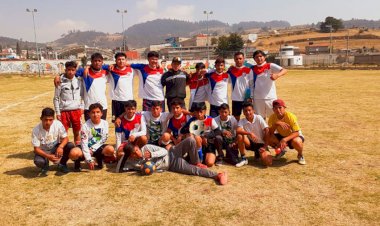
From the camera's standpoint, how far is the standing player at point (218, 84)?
8.12 m

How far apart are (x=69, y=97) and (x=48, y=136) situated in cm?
145

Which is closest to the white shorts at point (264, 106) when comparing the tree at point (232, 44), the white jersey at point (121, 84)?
the white jersey at point (121, 84)

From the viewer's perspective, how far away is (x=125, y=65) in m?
8.15

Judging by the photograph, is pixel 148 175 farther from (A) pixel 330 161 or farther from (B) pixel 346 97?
(B) pixel 346 97

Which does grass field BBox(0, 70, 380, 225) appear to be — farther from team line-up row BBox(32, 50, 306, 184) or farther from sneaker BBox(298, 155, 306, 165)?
team line-up row BBox(32, 50, 306, 184)

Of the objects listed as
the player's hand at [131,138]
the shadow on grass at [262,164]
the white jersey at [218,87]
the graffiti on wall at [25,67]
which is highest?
the graffiti on wall at [25,67]

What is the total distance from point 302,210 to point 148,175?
117 inches

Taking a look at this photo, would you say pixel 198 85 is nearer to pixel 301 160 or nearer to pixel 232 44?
pixel 301 160

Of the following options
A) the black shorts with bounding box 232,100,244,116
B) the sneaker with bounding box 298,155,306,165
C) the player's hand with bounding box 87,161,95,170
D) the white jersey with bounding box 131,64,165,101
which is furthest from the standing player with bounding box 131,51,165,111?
the sneaker with bounding box 298,155,306,165

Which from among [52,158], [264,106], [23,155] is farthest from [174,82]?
[23,155]

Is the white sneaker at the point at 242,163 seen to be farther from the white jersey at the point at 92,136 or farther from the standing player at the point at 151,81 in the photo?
the white jersey at the point at 92,136

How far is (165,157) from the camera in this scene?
681 centimetres

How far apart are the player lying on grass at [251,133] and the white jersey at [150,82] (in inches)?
85.8

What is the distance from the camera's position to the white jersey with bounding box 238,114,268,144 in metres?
7.26
